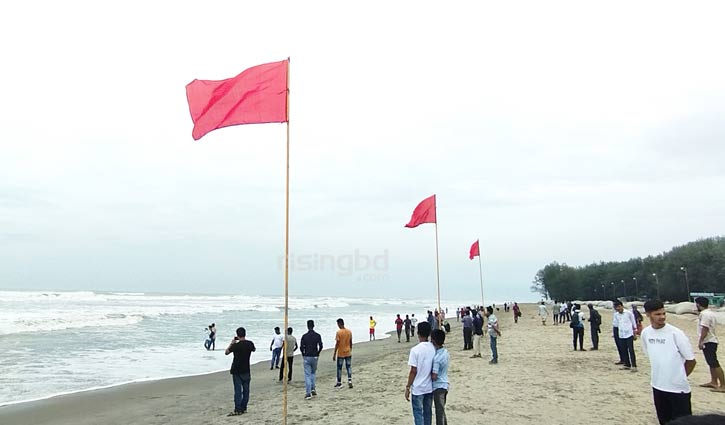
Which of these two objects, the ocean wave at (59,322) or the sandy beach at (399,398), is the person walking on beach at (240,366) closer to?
the sandy beach at (399,398)

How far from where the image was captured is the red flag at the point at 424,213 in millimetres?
17219

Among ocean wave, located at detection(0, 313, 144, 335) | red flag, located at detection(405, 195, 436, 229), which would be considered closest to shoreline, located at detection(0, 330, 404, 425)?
red flag, located at detection(405, 195, 436, 229)

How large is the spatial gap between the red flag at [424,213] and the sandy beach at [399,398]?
4.99m

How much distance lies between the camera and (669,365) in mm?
5074

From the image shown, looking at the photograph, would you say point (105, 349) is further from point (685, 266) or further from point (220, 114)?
point (685, 266)

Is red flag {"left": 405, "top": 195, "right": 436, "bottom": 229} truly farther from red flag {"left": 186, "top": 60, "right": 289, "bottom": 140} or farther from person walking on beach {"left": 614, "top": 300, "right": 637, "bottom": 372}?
red flag {"left": 186, "top": 60, "right": 289, "bottom": 140}

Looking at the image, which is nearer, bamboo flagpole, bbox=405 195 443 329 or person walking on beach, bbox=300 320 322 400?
person walking on beach, bbox=300 320 322 400

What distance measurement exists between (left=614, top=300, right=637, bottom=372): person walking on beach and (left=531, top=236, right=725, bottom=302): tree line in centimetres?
6971

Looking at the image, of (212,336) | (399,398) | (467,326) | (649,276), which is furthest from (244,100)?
(649,276)

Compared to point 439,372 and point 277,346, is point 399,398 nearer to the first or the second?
point 439,372

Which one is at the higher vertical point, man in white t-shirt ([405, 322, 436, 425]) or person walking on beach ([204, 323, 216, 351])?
man in white t-shirt ([405, 322, 436, 425])

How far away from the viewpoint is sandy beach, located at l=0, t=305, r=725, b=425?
8.71 m

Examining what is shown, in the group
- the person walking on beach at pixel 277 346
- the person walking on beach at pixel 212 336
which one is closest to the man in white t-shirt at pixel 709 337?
the person walking on beach at pixel 277 346

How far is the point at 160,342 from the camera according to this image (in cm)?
2630
